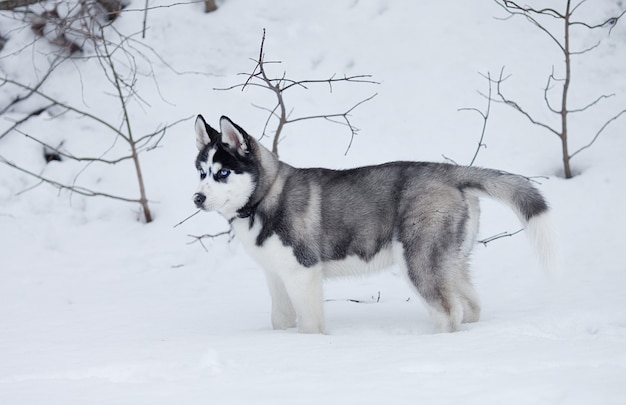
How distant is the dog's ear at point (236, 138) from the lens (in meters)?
5.20

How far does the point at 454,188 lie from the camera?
5.07 meters

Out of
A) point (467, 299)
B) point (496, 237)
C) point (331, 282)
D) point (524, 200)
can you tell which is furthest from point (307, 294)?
point (496, 237)

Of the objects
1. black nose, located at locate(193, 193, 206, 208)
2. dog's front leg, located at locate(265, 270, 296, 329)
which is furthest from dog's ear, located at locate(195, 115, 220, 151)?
dog's front leg, located at locate(265, 270, 296, 329)

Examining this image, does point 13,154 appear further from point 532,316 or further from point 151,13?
point 532,316

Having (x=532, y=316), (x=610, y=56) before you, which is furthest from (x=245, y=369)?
(x=610, y=56)

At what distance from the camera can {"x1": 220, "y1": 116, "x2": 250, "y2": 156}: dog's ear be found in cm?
520

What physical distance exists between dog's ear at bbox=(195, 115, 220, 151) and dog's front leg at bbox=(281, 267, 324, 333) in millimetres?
1021

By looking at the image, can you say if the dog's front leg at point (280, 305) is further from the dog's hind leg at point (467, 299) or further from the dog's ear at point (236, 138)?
the dog's hind leg at point (467, 299)

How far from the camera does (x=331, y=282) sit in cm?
691

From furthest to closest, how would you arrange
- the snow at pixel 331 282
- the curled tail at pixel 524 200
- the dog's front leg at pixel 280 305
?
the dog's front leg at pixel 280 305, the curled tail at pixel 524 200, the snow at pixel 331 282

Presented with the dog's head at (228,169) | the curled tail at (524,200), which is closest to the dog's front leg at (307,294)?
the dog's head at (228,169)

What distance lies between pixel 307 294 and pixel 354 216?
602 millimetres

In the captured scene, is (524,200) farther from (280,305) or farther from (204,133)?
(204,133)

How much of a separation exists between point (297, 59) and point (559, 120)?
114 inches
